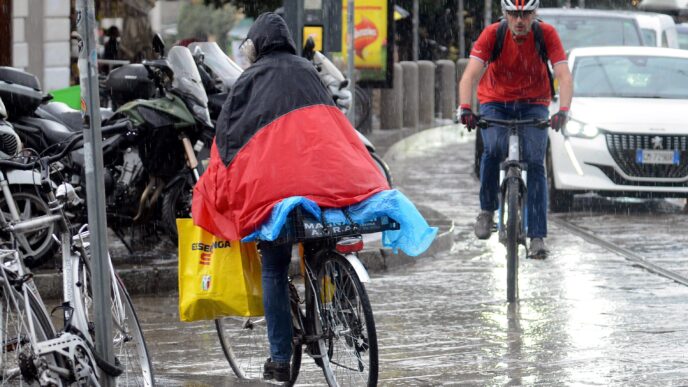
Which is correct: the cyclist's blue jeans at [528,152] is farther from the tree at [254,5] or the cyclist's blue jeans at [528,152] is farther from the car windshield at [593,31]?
the tree at [254,5]

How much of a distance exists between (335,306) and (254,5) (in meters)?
28.5

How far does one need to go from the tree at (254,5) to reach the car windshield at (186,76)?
2257cm

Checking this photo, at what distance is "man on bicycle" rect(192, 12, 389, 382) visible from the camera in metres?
5.98

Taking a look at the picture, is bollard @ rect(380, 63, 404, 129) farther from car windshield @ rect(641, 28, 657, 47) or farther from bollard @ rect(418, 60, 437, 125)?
car windshield @ rect(641, 28, 657, 47)

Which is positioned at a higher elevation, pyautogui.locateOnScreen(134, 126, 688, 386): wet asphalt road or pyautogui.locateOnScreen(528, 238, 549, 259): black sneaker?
pyautogui.locateOnScreen(528, 238, 549, 259): black sneaker

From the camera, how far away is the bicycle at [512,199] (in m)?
9.13

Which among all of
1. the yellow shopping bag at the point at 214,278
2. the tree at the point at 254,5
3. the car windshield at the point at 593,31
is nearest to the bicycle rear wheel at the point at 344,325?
the yellow shopping bag at the point at 214,278

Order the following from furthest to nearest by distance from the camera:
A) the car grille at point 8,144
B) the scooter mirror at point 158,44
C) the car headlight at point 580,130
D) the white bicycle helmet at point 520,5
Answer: the car headlight at point 580,130
the scooter mirror at point 158,44
the car grille at point 8,144
the white bicycle helmet at point 520,5

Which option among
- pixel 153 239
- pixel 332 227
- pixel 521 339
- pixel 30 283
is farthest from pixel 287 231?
pixel 153 239

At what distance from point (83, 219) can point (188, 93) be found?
3.82 ft

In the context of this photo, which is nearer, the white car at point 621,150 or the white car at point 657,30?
the white car at point 621,150

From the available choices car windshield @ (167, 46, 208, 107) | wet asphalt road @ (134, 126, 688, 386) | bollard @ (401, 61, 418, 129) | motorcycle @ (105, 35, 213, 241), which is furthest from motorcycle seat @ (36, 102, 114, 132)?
bollard @ (401, 61, 418, 129)

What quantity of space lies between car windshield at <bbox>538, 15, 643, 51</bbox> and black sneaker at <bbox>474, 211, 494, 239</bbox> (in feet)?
28.1

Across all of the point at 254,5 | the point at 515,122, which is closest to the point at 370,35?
the point at 254,5
